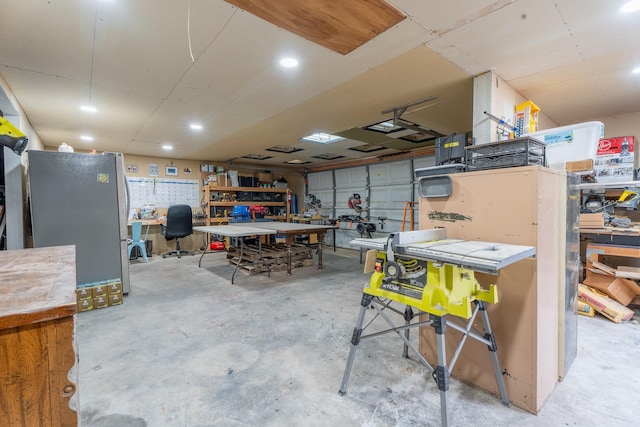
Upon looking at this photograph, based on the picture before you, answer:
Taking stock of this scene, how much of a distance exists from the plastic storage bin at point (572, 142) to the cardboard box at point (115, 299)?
14.6 feet

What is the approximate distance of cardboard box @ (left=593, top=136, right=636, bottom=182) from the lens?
340 cm

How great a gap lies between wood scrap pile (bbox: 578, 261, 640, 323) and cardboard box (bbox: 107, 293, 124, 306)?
5.01 m

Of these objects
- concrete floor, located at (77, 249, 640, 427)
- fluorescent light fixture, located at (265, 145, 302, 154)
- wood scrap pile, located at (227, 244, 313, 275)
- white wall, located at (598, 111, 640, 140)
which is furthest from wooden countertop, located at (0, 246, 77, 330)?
white wall, located at (598, 111, 640, 140)

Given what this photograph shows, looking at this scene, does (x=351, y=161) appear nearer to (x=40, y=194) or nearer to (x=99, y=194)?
(x=99, y=194)

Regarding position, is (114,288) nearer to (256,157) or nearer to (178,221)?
(178,221)

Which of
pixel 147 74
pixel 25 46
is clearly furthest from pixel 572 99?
pixel 25 46

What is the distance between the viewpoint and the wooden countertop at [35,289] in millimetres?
682

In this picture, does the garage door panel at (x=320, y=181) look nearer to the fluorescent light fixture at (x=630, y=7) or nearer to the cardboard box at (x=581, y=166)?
the cardboard box at (x=581, y=166)

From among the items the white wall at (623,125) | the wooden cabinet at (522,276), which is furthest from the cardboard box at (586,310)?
the white wall at (623,125)

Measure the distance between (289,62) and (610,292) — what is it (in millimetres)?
4044

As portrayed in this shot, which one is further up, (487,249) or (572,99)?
(572,99)

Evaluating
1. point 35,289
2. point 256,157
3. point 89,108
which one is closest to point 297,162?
point 256,157

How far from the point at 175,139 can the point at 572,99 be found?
5.78 meters

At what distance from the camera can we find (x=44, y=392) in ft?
2.32
